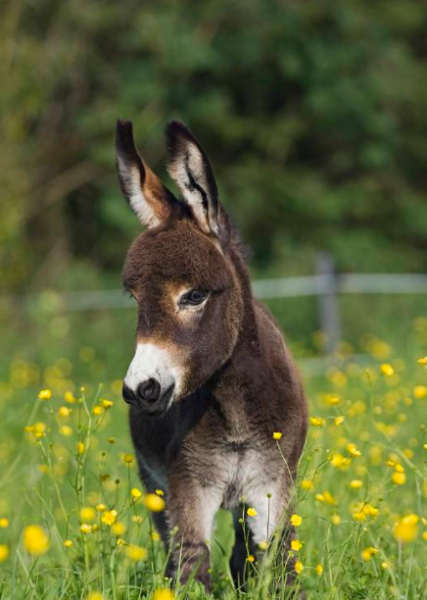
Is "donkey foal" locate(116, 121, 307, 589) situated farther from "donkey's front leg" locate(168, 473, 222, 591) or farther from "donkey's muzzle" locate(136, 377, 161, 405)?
"donkey's muzzle" locate(136, 377, 161, 405)

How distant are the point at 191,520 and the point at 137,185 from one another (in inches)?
45.9

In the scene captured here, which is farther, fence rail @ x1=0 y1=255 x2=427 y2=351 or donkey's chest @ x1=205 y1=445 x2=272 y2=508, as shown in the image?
fence rail @ x1=0 y1=255 x2=427 y2=351

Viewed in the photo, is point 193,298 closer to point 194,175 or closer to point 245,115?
point 194,175

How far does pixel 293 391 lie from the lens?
3355 mm

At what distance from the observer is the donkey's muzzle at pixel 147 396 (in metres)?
2.71

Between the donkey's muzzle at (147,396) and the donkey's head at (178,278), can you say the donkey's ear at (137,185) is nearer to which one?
the donkey's head at (178,278)

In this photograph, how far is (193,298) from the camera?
302 centimetres

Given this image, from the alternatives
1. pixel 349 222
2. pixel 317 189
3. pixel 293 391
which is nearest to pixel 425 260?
pixel 349 222

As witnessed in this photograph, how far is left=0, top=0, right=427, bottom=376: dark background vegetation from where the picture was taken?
720 inches

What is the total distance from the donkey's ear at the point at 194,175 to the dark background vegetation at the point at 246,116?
45.5 feet

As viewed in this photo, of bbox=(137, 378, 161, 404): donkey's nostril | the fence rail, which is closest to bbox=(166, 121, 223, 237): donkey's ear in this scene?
bbox=(137, 378, 161, 404): donkey's nostril

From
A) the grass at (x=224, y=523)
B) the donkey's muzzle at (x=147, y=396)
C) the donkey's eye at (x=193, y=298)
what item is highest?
the donkey's eye at (x=193, y=298)

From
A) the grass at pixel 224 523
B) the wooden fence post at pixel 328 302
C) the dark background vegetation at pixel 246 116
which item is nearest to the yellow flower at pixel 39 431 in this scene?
the grass at pixel 224 523

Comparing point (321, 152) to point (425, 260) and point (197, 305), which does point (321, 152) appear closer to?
point (425, 260)
